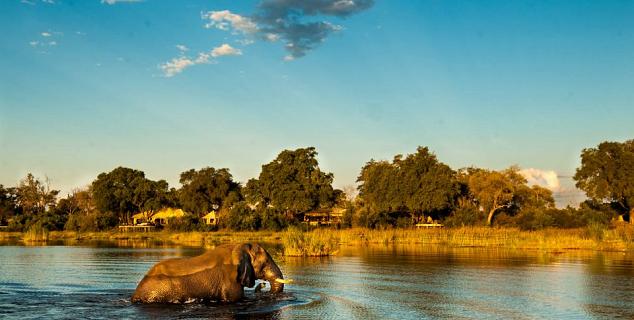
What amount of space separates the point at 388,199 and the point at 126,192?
57094 millimetres

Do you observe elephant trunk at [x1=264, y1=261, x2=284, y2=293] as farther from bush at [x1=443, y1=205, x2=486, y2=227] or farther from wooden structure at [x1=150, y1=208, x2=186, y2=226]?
wooden structure at [x1=150, y1=208, x2=186, y2=226]

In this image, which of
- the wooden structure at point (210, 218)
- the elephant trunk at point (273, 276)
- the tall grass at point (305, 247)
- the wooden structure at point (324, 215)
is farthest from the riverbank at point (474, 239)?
the wooden structure at point (324, 215)

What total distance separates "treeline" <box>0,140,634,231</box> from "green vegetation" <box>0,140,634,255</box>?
5.8 inches

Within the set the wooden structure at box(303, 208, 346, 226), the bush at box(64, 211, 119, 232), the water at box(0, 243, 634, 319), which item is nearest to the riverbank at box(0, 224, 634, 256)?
the water at box(0, 243, 634, 319)

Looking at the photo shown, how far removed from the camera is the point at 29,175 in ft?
460

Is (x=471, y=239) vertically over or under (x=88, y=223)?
under

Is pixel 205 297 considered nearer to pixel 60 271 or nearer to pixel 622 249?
pixel 60 271

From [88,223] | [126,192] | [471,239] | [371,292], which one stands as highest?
[126,192]

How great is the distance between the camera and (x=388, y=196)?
91812 millimetres

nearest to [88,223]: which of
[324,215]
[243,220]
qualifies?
[243,220]

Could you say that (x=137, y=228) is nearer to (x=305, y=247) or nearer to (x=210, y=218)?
(x=210, y=218)

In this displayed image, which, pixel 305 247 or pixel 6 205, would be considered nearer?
pixel 305 247

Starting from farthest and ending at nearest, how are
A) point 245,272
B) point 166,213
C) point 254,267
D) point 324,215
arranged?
point 166,213 < point 324,215 < point 254,267 < point 245,272

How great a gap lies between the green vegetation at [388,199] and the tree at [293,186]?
16cm
